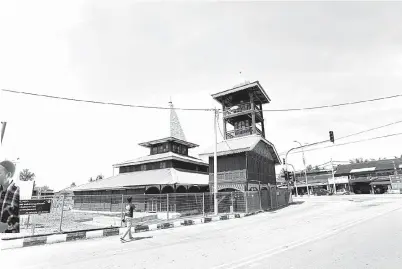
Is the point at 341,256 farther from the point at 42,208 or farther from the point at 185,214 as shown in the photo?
the point at 185,214

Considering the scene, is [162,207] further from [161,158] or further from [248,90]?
[248,90]

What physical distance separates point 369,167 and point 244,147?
162 ft

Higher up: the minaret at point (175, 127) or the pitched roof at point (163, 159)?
the minaret at point (175, 127)

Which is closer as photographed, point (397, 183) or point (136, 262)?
point (136, 262)

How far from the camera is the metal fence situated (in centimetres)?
1842

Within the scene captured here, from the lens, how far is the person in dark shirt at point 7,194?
Answer: 9812 mm

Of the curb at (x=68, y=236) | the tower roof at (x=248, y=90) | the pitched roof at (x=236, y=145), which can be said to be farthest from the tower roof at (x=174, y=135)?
the curb at (x=68, y=236)

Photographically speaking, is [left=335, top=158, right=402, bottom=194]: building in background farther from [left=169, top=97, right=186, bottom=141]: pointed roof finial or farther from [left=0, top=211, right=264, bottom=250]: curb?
[left=0, top=211, right=264, bottom=250]: curb

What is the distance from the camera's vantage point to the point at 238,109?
30094 millimetres

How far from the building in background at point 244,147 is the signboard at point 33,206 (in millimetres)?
13981

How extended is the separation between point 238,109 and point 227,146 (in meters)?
5.15

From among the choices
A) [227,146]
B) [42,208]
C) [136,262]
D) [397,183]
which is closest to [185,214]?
[227,146]

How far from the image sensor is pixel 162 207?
24016 mm

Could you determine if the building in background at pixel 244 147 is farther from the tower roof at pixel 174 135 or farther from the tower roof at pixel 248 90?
the tower roof at pixel 174 135
